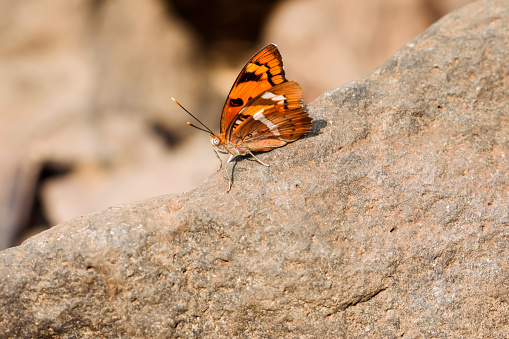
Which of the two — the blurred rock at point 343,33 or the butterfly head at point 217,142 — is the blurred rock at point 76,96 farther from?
the butterfly head at point 217,142

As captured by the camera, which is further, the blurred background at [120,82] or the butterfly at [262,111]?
the blurred background at [120,82]

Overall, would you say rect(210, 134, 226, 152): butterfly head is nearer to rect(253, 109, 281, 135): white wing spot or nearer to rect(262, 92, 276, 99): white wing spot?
rect(253, 109, 281, 135): white wing spot

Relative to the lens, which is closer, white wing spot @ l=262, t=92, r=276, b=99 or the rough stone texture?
the rough stone texture

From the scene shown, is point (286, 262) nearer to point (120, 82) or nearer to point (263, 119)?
point (263, 119)

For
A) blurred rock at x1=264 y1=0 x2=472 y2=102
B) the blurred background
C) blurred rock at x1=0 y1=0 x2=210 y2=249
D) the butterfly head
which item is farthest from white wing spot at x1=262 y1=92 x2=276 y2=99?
blurred rock at x1=264 y1=0 x2=472 y2=102

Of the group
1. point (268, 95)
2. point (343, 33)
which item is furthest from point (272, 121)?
point (343, 33)

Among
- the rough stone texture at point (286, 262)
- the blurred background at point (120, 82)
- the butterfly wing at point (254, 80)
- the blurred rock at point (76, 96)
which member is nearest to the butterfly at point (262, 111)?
the butterfly wing at point (254, 80)
